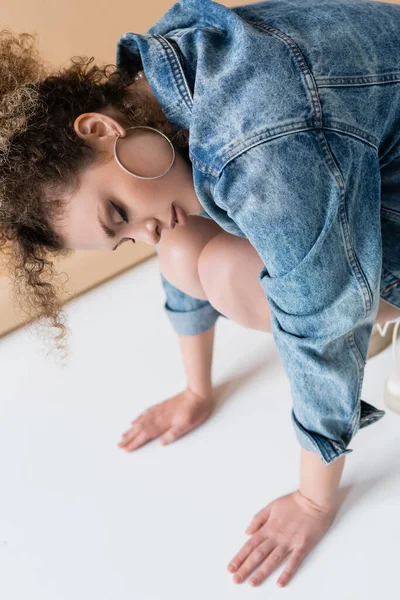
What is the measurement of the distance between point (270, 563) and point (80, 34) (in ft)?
3.16

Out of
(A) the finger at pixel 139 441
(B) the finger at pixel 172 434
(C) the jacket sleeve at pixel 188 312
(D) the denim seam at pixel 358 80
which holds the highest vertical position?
(D) the denim seam at pixel 358 80

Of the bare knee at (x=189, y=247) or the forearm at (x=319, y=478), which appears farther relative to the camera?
the bare knee at (x=189, y=247)

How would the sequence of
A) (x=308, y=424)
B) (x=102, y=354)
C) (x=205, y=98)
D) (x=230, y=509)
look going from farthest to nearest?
(x=102, y=354), (x=230, y=509), (x=308, y=424), (x=205, y=98)

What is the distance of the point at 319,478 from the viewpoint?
2.51ft

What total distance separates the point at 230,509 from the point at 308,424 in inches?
7.2

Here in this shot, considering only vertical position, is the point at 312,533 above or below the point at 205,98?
below

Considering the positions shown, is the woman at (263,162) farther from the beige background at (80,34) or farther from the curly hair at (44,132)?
the beige background at (80,34)

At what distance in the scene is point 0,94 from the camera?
2.14ft

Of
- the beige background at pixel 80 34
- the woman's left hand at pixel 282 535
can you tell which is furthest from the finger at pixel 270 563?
the beige background at pixel 80 34

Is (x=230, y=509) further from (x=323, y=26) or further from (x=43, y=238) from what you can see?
(x=323, y=26)

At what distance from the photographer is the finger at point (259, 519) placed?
0.80 meters

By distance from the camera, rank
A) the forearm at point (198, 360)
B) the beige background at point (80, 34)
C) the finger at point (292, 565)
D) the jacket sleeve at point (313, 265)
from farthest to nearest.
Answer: the beige background at point (80, 34) < the forearm at point (198, 360) < the finger at point (292, 565) < the jacket sleeve at point (313, 265)

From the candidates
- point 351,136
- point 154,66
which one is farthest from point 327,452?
point 154,66

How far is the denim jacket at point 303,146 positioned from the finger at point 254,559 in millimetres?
137
